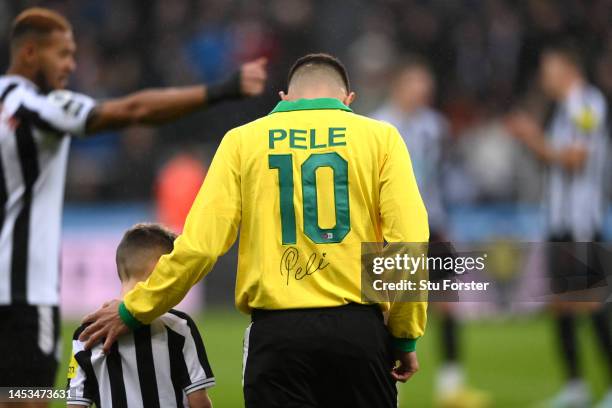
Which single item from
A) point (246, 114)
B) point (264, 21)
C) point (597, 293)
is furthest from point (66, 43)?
point (264, 21)

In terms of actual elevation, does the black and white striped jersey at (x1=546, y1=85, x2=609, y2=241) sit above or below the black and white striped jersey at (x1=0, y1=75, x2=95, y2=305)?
above

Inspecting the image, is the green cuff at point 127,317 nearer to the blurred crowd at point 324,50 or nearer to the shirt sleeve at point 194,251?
the shirt sleeve at point 194,251

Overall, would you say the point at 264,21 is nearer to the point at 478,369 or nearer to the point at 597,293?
the point at 478,369

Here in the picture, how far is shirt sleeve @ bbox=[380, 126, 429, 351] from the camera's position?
371cm

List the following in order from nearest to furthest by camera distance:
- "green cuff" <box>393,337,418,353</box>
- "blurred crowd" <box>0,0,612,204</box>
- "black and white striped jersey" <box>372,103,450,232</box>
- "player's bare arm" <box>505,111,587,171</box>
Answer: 1. "green cuff" <box>393,337,418,353</box>
2. "player's bare arm" <box>505,111,587,171</box>
3. "black and white striped jersey" <box>372,103,450,232</box>
4. "blurred crowd" <box>0,0,612,204</box>

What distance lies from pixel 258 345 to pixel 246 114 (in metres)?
11.2

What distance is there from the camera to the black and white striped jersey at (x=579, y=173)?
8.67 meters

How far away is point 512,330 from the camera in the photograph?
1308 cm

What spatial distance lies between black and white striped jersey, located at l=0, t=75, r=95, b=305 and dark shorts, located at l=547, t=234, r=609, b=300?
86.0 inches

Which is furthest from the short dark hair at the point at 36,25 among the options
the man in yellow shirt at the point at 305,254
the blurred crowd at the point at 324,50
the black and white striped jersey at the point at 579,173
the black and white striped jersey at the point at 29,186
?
the blurred crowd at the point at 324,50

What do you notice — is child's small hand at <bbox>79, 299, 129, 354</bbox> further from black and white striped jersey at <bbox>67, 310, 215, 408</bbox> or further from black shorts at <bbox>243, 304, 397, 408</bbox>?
black shorts at <bbox>243, 304, 397, 408</bbox>

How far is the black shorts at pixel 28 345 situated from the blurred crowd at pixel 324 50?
9920 mm

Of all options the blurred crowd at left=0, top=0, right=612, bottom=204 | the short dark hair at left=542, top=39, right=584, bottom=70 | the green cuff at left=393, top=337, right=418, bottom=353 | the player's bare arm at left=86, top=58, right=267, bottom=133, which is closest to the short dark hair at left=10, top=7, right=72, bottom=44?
the player's bare arm at left=86, top=58, right=267, bottom=133
